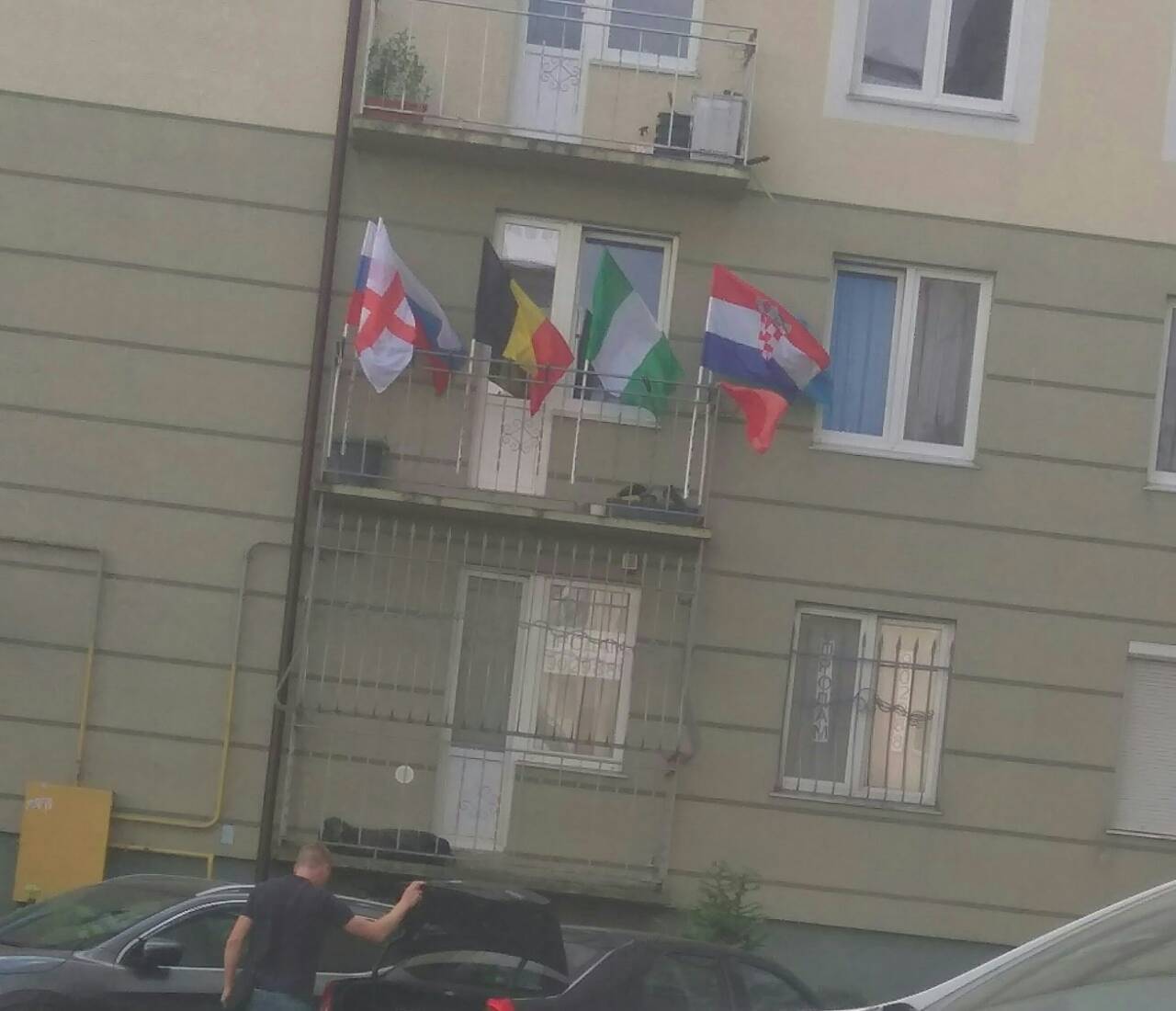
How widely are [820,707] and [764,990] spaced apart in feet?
15.7

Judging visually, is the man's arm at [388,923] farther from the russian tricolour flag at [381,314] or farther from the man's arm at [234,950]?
the russian tricolour flag at [381,314]

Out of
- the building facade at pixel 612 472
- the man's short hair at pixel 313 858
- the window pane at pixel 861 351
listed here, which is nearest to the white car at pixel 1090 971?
the man's short hair at pixel 313 858

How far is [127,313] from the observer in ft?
41.6

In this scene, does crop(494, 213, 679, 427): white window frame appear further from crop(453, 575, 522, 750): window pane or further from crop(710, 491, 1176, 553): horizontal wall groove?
crop(453, 575, 522, 750): window pane

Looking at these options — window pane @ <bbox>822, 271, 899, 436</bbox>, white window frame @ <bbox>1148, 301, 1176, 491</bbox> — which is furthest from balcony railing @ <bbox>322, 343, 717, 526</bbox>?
white window frame @ <bbox>1148, 301, 1176, 491</bbox>

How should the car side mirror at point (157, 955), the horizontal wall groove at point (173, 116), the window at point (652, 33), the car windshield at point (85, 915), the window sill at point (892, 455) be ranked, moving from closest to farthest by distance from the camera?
the car side mirror at point (157, 955) < the car windshield at point (85, 915) < the horizontal wall groove at point (173, 116) < the window sill at point (892, 455) < the window at point (652, 33)

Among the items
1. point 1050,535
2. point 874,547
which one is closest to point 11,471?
point 874,547

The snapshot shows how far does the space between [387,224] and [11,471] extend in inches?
133

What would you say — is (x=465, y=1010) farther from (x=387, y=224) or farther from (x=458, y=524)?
(x=387, y=224)

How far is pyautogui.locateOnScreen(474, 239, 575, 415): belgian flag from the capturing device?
1218 centimetres

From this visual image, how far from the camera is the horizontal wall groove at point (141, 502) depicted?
12531mm

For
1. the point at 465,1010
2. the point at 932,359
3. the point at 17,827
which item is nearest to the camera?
the point at 465,1010

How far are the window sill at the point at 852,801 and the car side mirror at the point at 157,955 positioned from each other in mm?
5588

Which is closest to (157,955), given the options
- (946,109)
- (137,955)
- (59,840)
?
(137,955)
